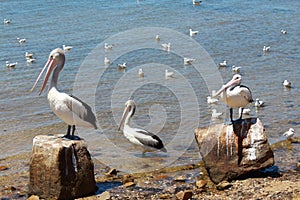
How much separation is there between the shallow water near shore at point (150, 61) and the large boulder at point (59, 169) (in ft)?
5.60

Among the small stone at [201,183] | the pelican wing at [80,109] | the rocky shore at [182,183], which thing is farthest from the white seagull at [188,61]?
the small stone at [201,183]

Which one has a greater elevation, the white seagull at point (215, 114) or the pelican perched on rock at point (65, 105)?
the pelican perched on rock at point (65, 105)

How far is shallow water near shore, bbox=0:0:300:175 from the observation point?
1084 centimetres

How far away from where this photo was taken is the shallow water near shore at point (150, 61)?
10844 mm

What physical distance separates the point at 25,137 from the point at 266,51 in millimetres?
9829

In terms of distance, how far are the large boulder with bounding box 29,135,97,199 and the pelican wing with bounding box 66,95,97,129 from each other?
1.72 ft


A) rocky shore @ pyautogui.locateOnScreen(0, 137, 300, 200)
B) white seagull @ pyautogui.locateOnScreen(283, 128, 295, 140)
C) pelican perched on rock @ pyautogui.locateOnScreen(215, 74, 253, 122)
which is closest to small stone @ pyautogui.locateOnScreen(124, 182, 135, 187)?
rocky shore @ pyautogui.locateOnScreen(0, 137, 300, 200)

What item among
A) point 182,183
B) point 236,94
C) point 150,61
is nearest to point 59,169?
point 182,183

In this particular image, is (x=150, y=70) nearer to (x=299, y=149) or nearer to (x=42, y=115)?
(x=42, y=115)

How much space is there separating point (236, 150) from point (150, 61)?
30.0 ft

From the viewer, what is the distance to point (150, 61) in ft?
54.9

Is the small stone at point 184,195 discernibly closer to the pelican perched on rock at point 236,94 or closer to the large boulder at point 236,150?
the large boulder at point 236,150

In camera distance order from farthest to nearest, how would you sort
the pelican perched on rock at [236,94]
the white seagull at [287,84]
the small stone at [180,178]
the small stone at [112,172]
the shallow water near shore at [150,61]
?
1. the white seagull at [287,84]
2. the shallow water near shore at [150,61]
3. the small stone at [112,172]
4. the pelican perched on rock at [236,94]
5. the small stone at [180,178]

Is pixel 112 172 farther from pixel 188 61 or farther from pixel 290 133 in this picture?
pixel 188 61
